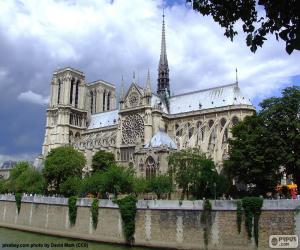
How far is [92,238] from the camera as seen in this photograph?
3569 centimetres

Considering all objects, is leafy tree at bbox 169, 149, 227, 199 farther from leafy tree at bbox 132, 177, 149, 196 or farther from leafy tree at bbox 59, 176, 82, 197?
leafy tree at bbox 59, 176, 82, 197

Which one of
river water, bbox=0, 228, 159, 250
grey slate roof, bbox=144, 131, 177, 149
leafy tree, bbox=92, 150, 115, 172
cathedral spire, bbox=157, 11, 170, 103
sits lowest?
river water, bbox=0, 228, 159, 250

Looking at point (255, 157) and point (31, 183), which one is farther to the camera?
point (31, 183)

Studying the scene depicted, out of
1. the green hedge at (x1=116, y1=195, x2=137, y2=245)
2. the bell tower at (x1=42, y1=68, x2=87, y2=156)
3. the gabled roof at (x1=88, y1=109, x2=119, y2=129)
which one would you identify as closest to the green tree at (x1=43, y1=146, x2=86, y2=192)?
the green hedge at (x1=116, y1=195, x2=137, y2=245)

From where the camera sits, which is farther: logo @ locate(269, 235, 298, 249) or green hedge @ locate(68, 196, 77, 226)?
green hedge @ locate(68, 196, 77, 226)

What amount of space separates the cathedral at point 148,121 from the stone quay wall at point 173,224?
2024 cm

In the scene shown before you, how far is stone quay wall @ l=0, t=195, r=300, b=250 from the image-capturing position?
2684 centimetres

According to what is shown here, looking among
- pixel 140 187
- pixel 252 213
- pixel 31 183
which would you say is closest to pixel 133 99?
pixel 31 183

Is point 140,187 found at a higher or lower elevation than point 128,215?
higher

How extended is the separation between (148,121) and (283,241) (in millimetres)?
50557

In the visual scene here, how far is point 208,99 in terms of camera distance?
79.4m

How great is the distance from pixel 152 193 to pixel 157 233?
61.4ft

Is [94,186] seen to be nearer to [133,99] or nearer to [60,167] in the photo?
[60,167]

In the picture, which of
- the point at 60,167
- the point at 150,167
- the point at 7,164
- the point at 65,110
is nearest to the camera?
the point at 150,167
